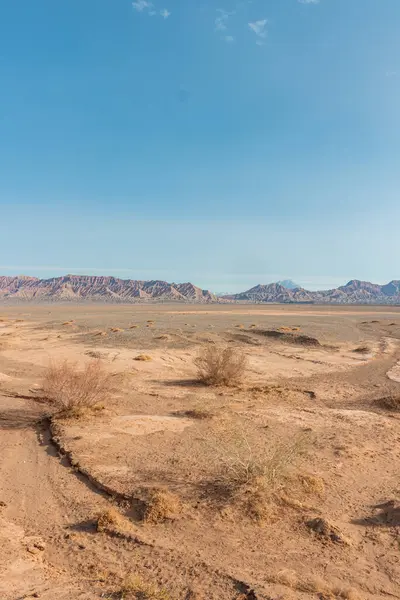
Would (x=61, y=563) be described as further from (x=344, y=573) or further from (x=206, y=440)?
(x=206, y=440)

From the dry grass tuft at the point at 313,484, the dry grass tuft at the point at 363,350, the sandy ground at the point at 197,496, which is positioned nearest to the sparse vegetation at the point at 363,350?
the dry grass tuft at the point at 363,350

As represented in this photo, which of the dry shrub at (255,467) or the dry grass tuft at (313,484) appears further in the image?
the dry grass tuft at (313,484)

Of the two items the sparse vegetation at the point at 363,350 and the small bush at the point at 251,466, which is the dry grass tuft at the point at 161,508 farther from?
the sparse vegetation at the point at 363,350

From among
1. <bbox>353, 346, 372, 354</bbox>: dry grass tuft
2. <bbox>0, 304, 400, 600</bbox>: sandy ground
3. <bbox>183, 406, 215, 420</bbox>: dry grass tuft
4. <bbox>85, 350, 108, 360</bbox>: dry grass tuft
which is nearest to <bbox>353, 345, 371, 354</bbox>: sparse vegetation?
<bbox>353, 346, 372, 354</bbox>: dry grass tuft

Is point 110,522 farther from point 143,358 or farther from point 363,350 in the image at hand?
point 363,350

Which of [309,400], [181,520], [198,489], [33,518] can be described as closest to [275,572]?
[181,520]

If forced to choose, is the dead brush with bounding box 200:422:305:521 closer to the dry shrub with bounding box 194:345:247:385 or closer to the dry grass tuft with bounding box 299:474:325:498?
the dry grass tuft with bounding box 299:474:325:498
